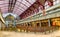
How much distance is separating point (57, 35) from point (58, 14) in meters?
1.56

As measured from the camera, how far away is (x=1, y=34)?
7801 millimetres

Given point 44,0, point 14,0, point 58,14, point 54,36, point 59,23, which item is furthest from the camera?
point 14,0

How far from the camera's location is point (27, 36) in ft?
26.0

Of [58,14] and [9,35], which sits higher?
[58,14]

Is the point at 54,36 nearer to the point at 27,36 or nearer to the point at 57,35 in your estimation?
the point at 57,35

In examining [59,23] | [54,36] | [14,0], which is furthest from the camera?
[14,0]

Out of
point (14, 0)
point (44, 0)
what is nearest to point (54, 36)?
point (44, 0)

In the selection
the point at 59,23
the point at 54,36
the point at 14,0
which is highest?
the point at 14,0

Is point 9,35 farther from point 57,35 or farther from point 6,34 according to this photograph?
point 57,35

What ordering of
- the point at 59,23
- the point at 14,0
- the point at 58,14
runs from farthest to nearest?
the point at 14,0
the point at 59,23
the point at 58,14

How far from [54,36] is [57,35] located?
0.58 feet

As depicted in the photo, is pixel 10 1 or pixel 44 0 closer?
pixel 44 0

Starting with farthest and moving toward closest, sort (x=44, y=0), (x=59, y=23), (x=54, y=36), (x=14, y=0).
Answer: (x=14, y=0) < (x=44, y=0) < (x=59, y=23) < (x=54, y=36)

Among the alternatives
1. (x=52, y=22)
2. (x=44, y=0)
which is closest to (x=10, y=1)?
(x=44, y=0)
